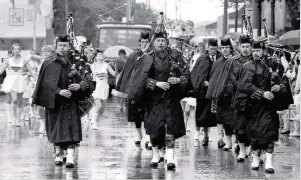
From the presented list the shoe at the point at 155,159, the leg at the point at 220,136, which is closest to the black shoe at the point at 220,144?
the leg at the point at 220,136

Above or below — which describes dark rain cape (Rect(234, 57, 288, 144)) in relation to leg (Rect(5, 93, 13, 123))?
above

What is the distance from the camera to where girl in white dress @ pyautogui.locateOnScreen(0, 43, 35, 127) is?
20.0 meters

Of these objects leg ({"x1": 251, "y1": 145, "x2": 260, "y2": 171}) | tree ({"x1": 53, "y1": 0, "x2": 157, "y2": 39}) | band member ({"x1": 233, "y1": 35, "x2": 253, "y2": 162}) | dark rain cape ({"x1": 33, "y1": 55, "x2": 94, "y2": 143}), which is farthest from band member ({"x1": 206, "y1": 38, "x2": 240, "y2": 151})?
tree ({"x1": 53, "y1": 0, "x2": 157, "y2": 39})

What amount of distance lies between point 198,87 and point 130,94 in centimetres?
323

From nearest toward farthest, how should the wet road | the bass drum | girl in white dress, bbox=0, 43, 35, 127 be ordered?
1. the wet road
2. the bass drum
3. girl in white dress, bbox=0, 43, 35, 127

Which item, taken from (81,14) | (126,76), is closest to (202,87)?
(126,76)

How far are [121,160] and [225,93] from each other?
2016 mm

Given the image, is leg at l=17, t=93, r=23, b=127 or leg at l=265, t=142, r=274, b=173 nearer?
leg at l=265, t=142, r=274, b=173

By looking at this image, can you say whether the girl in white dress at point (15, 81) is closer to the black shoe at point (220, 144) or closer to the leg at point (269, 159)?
the black shoe at point (220, 144)

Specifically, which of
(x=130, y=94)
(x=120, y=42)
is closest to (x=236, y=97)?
(x=130, y=94)

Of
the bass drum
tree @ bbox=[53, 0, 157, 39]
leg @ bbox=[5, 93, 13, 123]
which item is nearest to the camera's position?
the bass drum

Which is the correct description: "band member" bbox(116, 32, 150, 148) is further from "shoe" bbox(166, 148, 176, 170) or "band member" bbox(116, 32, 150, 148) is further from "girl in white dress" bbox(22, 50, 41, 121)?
"girl in white dress" bbox(22, 50, 41, 121)

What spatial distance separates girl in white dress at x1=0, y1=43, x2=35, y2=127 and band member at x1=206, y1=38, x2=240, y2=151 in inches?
235

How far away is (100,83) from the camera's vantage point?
20.6 meters
